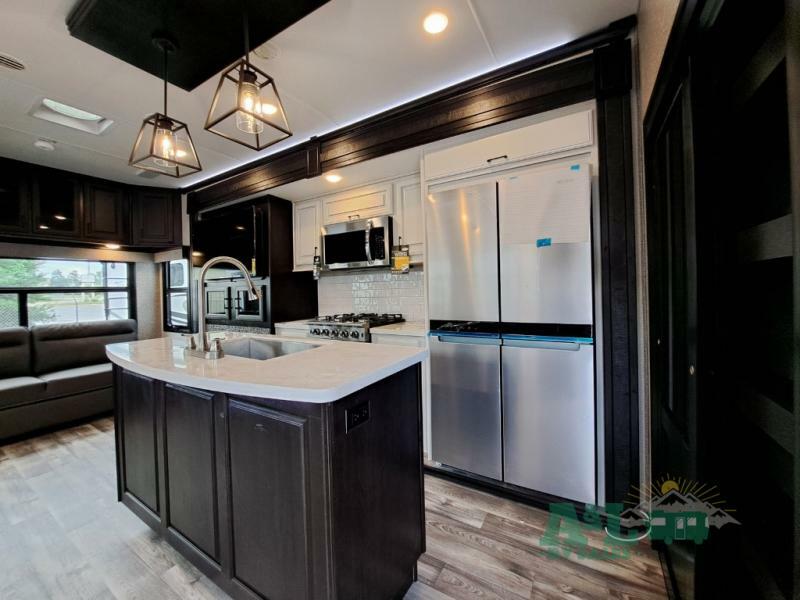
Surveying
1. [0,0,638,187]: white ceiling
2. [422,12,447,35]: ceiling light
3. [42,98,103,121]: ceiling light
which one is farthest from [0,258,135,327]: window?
[422,12,447,35]: ceiling light

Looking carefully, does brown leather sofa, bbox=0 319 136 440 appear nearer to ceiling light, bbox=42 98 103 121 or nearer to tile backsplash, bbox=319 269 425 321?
ceiling light, bbox=42 98 103 121

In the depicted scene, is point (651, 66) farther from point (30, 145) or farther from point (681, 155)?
point (30, 145)

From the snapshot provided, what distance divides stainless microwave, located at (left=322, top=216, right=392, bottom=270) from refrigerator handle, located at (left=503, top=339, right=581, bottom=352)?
1425mm

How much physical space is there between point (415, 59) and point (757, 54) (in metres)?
1.64

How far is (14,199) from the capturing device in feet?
10.4

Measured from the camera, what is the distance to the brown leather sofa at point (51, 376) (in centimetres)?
282

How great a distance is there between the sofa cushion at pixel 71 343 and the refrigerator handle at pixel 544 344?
3.76 m

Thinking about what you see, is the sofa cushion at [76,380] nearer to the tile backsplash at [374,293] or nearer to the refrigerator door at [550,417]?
the tile backsplash at [374,293]

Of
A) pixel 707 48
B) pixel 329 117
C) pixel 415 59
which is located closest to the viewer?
pixel 707 48

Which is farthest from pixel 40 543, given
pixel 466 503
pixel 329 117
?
pixel 329 117

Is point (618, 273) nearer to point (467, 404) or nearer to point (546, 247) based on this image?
point (546, 247)

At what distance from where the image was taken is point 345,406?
1.03 m

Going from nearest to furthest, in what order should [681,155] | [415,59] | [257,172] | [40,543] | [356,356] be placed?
1. [681,155]
2. [356,356]
3. [40,543]
4. [415,59]
5. [257,172]

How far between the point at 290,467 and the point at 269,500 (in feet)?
0.58
